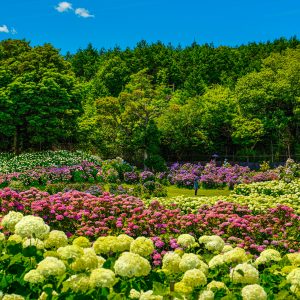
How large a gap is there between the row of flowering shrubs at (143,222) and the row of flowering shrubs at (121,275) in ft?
14.8

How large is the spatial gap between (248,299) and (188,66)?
2431 inches

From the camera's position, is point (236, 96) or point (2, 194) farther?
point (236, 96)

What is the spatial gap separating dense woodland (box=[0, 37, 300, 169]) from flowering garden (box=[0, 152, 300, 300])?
7372mm

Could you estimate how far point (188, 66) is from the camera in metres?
63.4

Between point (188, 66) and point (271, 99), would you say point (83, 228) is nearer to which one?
point (271, 99)

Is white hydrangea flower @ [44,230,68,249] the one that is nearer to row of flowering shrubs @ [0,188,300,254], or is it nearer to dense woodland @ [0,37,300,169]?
row of flowering shrubs @ [0,188,300,254]

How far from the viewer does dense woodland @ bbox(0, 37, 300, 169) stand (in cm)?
3123

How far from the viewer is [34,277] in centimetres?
337

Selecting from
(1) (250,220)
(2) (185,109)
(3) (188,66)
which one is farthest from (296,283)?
(3) (188,66)

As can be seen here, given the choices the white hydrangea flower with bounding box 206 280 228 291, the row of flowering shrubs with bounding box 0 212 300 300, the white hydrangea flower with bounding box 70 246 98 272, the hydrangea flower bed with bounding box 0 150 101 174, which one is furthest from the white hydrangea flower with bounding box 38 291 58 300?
the hydrangea flower bed with bounding box 0 150 101 174

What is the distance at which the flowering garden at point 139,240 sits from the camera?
3.38 meters

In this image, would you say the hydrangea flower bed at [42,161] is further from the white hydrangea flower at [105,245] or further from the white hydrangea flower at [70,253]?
the white hydrangea flower at [70,253]

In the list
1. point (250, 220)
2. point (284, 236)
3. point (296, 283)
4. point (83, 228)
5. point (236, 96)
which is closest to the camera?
point (296, 283)

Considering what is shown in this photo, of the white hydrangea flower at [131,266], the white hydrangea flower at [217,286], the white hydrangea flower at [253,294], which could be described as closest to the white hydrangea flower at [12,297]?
the white hydrangea flower at [131,266]
